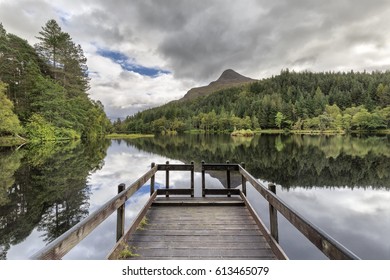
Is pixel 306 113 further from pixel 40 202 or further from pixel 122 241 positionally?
pixel 122 241

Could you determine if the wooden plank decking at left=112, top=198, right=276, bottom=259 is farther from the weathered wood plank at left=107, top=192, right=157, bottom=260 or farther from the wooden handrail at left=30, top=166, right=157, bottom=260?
the wooden handrail at left=30, top=166, right=157, bottom=260

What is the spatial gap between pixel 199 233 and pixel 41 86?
4247cm

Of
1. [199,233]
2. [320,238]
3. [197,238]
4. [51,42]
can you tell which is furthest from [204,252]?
[51,42]

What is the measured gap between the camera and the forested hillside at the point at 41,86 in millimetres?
36188

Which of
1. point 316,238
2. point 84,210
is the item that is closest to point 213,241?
point 316,238

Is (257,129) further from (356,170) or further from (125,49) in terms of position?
(356,170)

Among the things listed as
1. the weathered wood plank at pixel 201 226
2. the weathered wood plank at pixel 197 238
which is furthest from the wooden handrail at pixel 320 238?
the weathered wood plank at pixel 201 226

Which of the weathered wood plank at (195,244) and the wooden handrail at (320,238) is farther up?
the wooden handrail at (320,238)

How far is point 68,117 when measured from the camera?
1703 inches

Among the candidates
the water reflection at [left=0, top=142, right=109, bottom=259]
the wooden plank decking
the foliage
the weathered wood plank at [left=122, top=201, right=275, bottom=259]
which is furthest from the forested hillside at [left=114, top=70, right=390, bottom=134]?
the weathered wood plank at [left=122, top=201, right=275, bottom=259]

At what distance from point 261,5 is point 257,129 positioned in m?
82.0

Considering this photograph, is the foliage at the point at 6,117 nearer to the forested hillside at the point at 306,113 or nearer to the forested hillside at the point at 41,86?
the forested hillside at the point at 41,86

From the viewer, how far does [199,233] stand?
4629 millimetres

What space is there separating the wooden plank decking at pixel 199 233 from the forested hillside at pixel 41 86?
33073 millimetres
